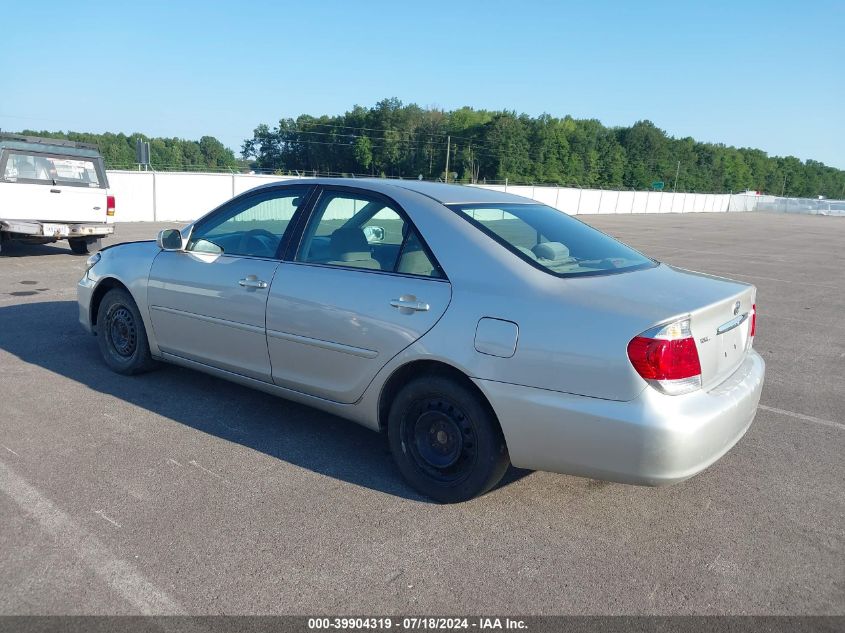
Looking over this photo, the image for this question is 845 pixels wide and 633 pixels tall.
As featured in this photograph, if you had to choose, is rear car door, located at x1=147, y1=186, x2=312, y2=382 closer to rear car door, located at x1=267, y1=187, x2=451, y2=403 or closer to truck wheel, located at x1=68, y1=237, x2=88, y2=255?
rear car door, located at x1=267, y1=187, x2=451, y2=403

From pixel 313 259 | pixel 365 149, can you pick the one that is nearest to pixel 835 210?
pixel 365 149

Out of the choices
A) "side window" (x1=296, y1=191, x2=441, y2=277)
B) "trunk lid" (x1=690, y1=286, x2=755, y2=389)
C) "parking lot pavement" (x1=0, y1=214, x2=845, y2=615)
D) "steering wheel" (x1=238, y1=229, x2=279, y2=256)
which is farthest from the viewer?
"steering wheel" (x1=238, y1=229, x2=279, y2=256)

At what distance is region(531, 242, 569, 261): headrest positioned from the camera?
3.49 meters

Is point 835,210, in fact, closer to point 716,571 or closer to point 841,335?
point 841,335

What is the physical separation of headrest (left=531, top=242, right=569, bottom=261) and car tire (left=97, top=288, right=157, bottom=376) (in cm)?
303

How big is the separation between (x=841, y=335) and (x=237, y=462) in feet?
24.3

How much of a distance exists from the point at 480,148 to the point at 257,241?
3926 inches

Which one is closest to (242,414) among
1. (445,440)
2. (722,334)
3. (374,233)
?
(374,233)

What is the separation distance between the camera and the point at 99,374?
523 cm

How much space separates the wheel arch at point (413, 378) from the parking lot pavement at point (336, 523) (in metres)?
0.39

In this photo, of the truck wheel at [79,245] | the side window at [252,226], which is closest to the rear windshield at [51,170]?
the truck wheel at [79,245]

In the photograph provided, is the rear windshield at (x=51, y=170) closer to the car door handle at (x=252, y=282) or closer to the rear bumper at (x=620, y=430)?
the car door handle at (x=252, y=282)

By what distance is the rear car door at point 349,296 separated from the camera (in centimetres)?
344

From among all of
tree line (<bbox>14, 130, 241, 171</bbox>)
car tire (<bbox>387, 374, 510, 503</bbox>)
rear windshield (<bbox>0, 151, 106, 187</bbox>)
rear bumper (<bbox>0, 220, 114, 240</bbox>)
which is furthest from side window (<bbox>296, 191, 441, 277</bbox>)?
tree line (<bbox>14, 130, 241, 171</bbox>)
